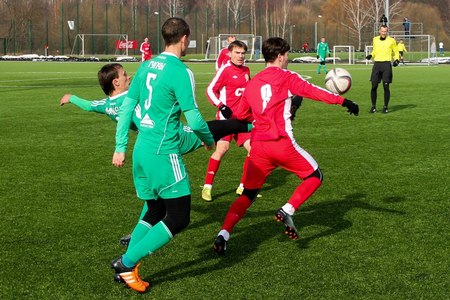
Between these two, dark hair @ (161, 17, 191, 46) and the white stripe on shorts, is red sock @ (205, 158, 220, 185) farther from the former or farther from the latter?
dark hair @ (161, 17, 191, 46)

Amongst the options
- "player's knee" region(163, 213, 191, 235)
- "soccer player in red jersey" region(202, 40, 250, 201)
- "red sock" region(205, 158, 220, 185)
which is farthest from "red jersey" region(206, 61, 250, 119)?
"player's knee" region(163, 213, 191, 235)

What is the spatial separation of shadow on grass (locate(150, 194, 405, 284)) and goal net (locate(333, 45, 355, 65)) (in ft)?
161

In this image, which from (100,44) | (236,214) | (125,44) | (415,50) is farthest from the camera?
(100,44)

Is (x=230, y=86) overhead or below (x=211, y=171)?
overhead

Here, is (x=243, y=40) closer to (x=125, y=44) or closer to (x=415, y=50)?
(x=415, y=50)

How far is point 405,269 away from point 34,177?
231 inches

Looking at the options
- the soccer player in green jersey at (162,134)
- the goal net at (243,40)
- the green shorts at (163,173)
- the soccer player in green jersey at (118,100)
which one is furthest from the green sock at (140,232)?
the goal net at (243,40)

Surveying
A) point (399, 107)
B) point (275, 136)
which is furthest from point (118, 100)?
point (399, 107)

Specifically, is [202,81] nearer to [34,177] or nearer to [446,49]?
[34,177]

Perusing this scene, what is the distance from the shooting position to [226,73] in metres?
9.34

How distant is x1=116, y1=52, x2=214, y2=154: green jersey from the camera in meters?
5.02

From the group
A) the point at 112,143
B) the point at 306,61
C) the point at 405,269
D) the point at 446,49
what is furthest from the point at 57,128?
the point at 446,49

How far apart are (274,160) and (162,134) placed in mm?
1598

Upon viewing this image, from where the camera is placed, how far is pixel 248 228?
23.5 ft
